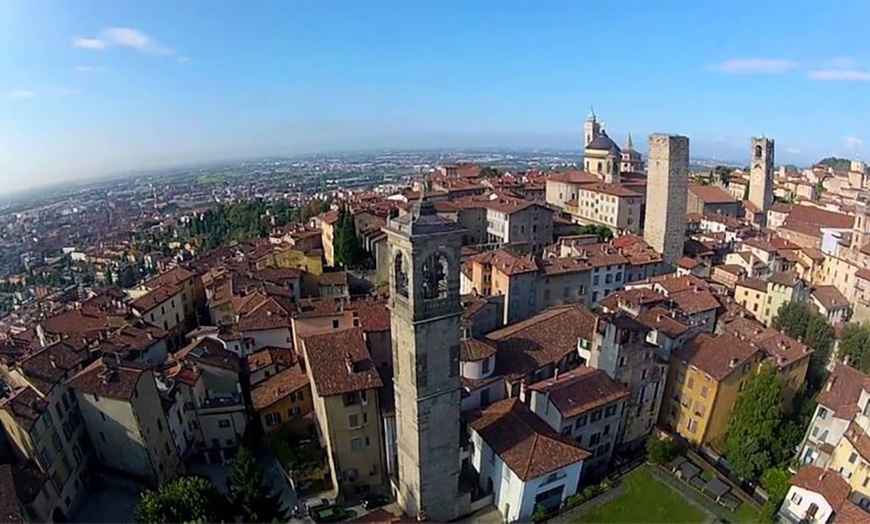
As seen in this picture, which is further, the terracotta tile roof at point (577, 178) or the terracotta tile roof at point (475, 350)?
the terracotta tile roof at point (577, 178)

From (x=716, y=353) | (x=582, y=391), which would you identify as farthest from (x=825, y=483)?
(x=582, y=391)

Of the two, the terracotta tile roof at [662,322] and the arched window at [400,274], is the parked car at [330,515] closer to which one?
the arched window at [400,274]

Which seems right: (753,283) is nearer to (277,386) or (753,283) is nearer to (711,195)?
(711,195)

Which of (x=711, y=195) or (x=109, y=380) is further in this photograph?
(x=711, y=195)

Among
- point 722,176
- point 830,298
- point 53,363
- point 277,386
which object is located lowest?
point 830,298

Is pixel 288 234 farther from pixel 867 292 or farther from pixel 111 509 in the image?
pixel 867 292

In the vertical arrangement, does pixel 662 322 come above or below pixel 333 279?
below

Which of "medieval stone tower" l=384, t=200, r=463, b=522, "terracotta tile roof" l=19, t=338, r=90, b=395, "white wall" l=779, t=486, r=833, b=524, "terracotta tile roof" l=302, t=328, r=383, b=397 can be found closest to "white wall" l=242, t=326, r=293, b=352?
"terracotta tile roof" l=302, t=328, r=383, b=397

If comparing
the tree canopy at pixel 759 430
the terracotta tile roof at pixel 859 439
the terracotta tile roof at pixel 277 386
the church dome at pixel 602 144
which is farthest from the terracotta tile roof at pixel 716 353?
the church dome at pixel 602 144
